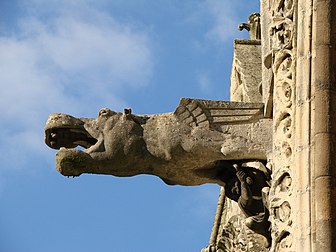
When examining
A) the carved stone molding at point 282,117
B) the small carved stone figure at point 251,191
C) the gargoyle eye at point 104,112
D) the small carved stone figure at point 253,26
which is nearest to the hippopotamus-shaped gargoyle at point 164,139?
the gargoyle eye at point 104,112

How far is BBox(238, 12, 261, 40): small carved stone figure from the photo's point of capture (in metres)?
23.3

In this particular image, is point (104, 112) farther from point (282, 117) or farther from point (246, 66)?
point (246, 66)

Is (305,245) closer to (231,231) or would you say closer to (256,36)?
(231,231)

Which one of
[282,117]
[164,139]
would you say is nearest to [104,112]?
[164,139]

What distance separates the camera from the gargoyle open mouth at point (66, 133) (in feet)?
65.8

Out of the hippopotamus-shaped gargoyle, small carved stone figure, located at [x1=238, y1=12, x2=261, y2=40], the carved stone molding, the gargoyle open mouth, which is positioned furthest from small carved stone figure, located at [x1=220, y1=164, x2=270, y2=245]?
small carved stone figure, located at [x1=238, y1=12, x2=261, y2=40]

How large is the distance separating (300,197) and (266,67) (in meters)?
2.28

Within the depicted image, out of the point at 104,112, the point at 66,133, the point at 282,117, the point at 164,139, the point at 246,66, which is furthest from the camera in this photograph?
the point at 246,66

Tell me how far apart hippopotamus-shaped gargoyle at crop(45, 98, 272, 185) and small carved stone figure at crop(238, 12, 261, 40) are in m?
3.30

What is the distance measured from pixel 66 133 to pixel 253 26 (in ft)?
13.4

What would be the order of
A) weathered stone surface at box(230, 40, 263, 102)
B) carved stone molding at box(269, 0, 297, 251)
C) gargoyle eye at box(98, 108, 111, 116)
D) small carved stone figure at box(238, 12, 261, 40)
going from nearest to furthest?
1. carved stone molding at box(269, 0, 297, 251)
2. gargoyle eye at box(98, 108, 111, 116)
3. weathered stone surface at box(230, 40, 263, 102)
4. small carved stone figure at box(238, 12, 261, 40)

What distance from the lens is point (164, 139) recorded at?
1992 centimetres

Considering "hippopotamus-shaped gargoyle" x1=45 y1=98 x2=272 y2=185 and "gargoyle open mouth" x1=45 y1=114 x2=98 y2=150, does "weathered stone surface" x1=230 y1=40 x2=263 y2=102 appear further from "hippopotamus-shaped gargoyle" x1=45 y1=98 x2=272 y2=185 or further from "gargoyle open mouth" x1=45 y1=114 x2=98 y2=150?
"gargoyle open mouth" x1=45 y1=114 x2=98 y2=150

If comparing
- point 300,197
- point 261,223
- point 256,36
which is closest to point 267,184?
point 261,223
